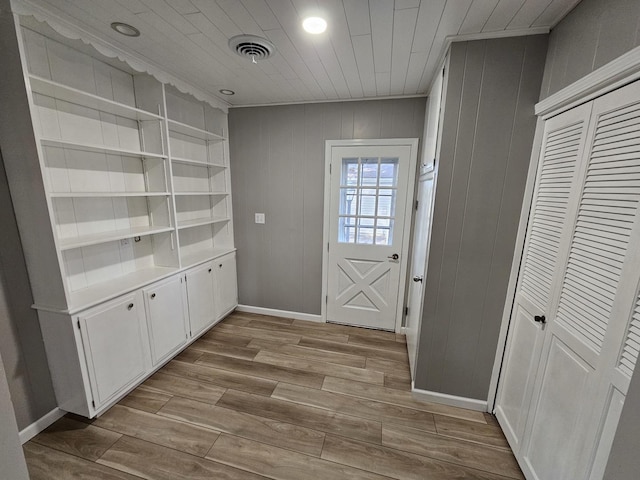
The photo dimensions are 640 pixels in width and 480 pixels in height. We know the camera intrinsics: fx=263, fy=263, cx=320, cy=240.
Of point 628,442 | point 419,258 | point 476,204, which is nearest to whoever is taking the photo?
point 628,442

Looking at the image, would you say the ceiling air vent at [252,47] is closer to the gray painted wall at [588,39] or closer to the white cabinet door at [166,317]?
the gray painted wall at [588,39]

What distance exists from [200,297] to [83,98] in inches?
71.6

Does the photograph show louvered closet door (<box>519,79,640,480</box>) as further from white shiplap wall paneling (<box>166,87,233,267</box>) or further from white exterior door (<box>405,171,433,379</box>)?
white shiplap wall paneling (<box>166,87,233,267</box>)

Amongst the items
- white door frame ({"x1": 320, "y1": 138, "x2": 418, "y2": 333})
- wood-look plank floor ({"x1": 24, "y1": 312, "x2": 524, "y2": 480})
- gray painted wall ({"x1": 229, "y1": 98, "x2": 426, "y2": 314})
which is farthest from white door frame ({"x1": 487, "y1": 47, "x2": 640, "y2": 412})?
gray painted wall ({"x1": 229, "y1": 98, "x2": 426, "y2": 314})

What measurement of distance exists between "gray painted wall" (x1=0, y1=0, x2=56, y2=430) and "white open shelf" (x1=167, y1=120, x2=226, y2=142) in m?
0.95

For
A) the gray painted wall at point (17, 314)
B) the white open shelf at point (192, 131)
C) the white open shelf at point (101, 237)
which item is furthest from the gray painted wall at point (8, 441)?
the white open shelf at point (192, 131)

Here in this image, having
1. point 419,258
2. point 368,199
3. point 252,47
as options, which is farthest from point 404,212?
point 252,47

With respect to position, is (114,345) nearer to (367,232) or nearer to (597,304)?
(367,232)

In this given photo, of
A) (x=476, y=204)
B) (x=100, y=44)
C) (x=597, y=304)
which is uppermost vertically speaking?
(x=100, y=44)

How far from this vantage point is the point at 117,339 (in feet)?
6.04

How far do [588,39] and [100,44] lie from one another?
2.64 metres

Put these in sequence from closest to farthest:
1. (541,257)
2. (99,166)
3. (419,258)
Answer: (541,257)
(99,166)
(419,258)

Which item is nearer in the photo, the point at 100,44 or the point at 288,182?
the point at 100,44

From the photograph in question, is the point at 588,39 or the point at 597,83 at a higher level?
the point at 588,39
